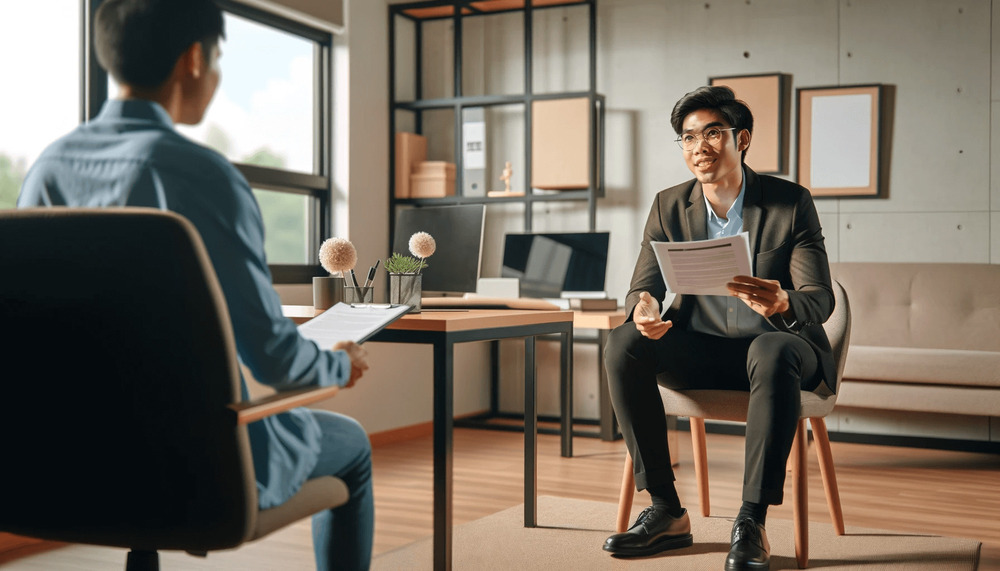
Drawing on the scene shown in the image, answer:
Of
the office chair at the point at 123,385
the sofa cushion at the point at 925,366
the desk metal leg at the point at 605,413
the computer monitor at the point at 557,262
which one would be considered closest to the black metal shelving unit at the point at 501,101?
the computer monitor at the point at 557,262

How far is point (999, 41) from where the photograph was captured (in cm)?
450

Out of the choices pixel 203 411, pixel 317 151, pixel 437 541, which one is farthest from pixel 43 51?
pixel 203 411

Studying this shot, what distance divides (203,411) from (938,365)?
362 cm

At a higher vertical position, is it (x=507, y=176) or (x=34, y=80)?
(x=34, y=80)

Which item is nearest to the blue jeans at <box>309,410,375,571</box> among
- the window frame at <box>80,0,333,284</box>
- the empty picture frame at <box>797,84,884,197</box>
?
the window frame at <box>80,0,333,284</box>

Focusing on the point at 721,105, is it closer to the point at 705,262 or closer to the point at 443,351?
the point at 705,262

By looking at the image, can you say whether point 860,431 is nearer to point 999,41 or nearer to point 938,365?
point 938,365

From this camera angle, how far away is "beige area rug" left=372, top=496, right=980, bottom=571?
99.4 inches

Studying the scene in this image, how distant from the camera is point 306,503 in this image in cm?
138

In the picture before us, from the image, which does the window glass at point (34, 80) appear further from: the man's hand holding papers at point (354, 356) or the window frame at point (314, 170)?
the man's hand holding papers at point (354, 356)

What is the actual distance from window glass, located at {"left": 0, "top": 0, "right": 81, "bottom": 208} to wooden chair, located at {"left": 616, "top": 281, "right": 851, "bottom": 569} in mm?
2177

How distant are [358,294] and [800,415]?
3.72ft

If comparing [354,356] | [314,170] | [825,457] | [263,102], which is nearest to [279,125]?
[263,102]

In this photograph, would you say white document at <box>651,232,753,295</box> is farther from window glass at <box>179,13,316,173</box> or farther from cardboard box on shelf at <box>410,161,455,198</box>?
cardboard box on shelf at <box>410,161,455,198</box>
